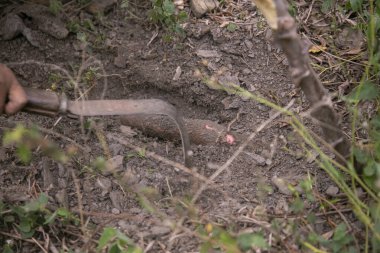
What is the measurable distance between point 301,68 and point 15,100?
3.04 ft

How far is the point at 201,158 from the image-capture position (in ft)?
7.60

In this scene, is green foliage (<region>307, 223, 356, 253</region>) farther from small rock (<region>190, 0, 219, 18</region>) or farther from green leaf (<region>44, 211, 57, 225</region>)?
small rock (<region>190, 0, 219, 18</region>)

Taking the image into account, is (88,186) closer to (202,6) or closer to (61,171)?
(61,171)

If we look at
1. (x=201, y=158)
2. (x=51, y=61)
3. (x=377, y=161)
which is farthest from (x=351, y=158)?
(x=51, y=61)

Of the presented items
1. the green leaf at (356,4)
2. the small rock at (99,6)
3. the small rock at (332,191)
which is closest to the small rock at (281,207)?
the small rock at (332,191)

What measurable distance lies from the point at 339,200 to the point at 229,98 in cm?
75

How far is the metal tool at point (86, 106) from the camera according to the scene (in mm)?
1876

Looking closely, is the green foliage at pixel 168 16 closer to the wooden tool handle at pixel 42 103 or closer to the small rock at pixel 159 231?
the wooden tool handle at pixel 42 103

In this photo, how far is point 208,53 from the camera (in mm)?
2615

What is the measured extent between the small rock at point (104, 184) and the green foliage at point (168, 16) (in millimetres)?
827

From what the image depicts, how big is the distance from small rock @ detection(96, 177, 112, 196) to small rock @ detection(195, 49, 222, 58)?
0.80 metres

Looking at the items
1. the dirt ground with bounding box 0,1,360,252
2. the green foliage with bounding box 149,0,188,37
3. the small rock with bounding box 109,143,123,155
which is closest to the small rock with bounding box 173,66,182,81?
the dirt ground with bounding box 0,1,360,252

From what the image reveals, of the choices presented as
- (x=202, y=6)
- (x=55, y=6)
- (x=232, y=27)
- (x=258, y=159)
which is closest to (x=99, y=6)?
(x=55, y=6)

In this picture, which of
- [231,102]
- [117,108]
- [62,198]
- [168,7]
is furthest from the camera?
[168,7]
